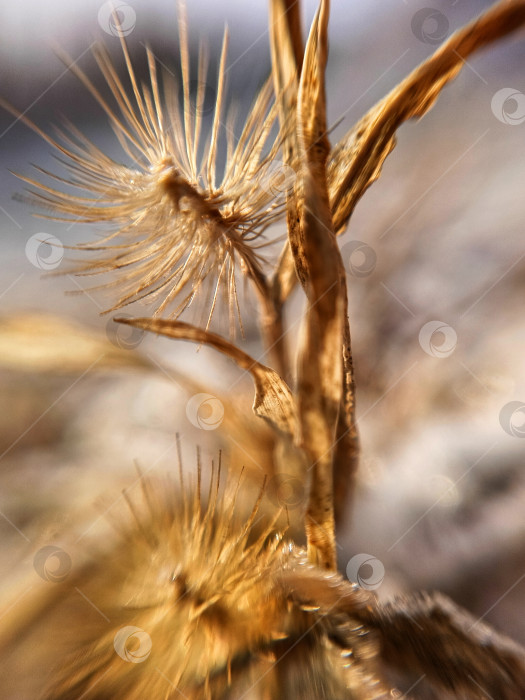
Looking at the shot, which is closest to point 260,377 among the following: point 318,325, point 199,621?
point 318,325

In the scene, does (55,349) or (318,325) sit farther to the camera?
(55,349)

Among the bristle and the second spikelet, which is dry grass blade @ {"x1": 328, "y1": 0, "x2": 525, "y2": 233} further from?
the second spikelet

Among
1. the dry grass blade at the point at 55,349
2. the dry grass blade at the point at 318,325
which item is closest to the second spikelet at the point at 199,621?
the dry grass blade at the point at 318,325

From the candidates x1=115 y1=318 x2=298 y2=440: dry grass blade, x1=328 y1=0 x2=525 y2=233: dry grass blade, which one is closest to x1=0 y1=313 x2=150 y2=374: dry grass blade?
x1=115 y1=318 x2=298 y2=440: dry grass blade

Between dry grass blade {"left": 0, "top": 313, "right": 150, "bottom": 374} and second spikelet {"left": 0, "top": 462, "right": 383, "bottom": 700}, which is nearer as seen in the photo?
second spikelet {"left": 0, "top": 462, "right": 383, "bottom": 700}

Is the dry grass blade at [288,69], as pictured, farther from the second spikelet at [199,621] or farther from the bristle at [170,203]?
the second spikelet at [199,621]

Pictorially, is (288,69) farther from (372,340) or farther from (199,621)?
(199,621)

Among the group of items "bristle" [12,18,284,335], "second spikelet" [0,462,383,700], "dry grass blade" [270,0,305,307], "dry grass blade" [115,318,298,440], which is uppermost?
"dry grass blade" [270,0,305,307]
